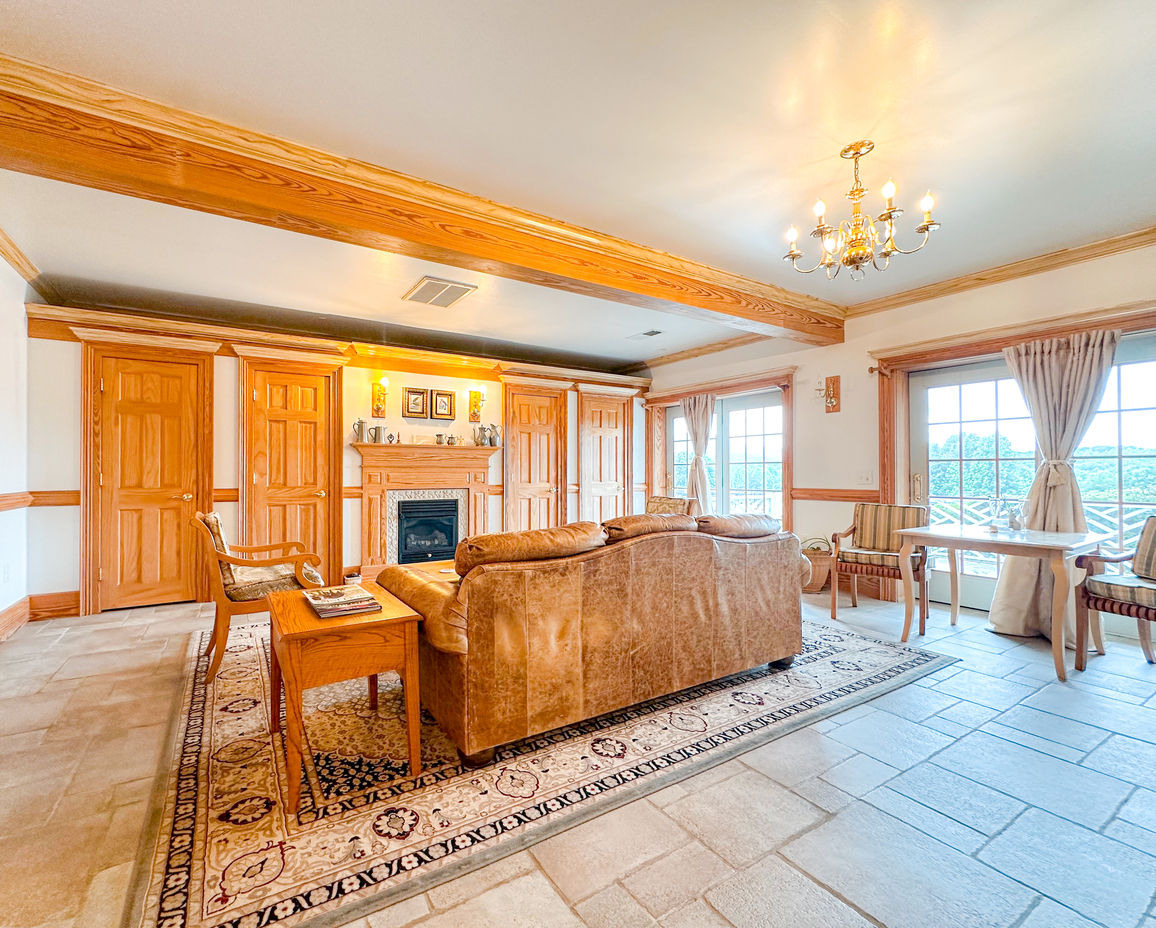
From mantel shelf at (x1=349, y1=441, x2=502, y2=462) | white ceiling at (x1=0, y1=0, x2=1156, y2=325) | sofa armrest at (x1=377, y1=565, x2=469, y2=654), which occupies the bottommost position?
sofa armrest at (x1=377, y1=565, x2=469, y2=654)

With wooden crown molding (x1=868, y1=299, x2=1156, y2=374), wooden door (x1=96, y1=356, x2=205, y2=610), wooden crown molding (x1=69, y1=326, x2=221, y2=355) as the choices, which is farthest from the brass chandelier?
wooden door (x1=96, y1=356, x2=205, y2=610)

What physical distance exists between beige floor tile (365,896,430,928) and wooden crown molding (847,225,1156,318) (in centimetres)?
508

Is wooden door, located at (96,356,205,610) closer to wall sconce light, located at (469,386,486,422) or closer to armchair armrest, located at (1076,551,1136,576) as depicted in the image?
wall sconce light, located at (469,386,486,422)

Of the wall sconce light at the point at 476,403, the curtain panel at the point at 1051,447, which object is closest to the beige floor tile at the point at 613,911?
the curtain panel at the point at 1051,447

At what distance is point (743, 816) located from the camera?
1.78m

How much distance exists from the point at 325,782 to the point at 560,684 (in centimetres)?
92

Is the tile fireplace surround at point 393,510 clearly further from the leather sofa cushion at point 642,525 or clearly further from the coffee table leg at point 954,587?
the coffee table leg at point 954,587

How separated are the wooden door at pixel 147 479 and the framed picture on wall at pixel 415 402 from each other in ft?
5.76

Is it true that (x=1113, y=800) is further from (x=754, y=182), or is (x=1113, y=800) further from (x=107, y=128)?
(x=107, y=128)

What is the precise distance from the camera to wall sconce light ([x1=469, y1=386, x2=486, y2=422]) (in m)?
6.11

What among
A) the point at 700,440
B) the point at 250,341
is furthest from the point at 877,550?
the point at 250,341

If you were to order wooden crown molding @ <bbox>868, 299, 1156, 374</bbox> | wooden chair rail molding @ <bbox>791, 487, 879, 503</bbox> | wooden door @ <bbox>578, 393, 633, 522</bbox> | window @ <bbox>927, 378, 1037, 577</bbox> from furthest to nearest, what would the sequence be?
wooden door @ <bbox>578, 393, 633, 522</bbox> → wooden chair rail molding @ <bbox>791, 487, 879, 503</bbox> → window @ <bbox>927, 378, 1037, 577</bbox> → wooden crown molding @ <bbox>868, 299, 1156, 374</bbox>

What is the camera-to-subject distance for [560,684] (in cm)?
223

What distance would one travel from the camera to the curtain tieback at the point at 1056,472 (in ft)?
12.1
